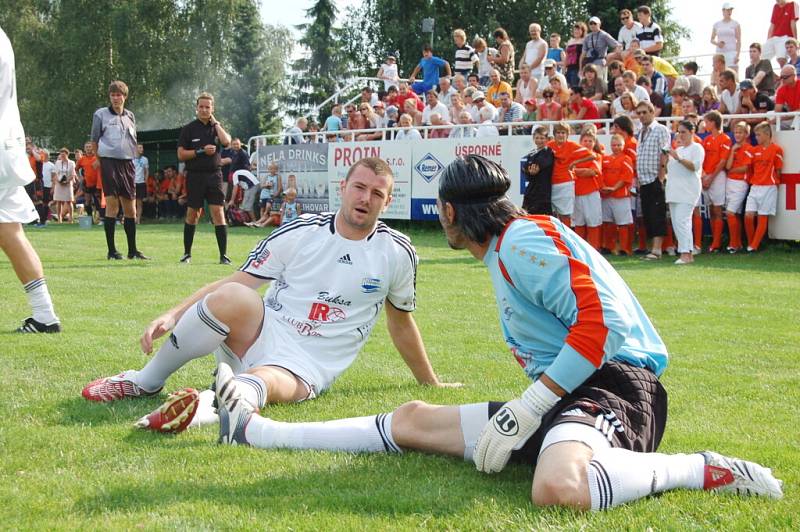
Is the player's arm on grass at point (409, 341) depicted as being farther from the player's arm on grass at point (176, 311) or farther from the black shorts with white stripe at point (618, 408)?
the black shorts with white stripe at point (618, 408)

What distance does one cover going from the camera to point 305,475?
3.56 meters

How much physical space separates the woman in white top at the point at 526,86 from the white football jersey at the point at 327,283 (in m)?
14.9

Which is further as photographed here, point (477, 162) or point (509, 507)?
point (477, 162)

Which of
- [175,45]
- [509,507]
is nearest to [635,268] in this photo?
[509,507]

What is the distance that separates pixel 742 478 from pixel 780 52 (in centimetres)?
1611

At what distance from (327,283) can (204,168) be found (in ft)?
27.5

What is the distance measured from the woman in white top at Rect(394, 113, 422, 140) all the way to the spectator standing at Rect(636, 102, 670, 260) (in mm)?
6789

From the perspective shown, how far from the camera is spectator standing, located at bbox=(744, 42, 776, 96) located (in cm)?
1591

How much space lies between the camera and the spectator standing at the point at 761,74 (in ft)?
52.2

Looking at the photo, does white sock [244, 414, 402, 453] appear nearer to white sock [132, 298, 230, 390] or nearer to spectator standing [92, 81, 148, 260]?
white sock [132, 298, 230, 390]

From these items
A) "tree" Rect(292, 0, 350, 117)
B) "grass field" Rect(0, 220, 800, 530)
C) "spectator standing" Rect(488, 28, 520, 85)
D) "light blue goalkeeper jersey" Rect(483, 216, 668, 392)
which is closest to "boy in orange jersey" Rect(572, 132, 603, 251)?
"grass field" Rect(0, 220, 800, 530)

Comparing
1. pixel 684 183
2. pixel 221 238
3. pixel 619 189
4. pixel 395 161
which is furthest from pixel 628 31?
pixel 221 238

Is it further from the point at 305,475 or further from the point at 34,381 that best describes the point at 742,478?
the point at 34,381

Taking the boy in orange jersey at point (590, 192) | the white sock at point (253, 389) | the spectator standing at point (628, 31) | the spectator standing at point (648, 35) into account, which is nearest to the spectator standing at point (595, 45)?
the spectator standing at point (628, 31)
